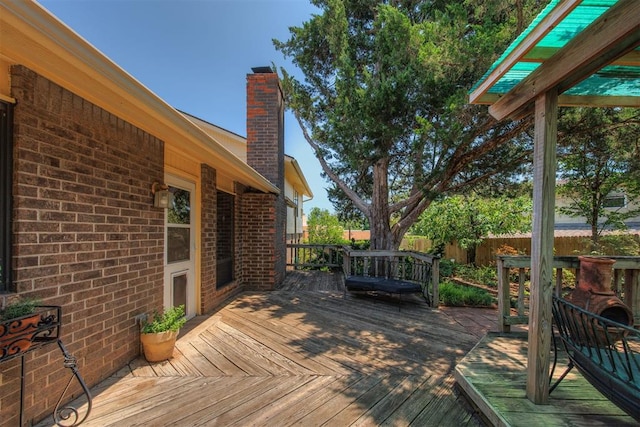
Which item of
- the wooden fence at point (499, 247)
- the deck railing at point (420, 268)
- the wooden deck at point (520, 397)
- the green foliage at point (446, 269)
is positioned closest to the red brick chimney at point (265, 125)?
the deck railing at point (420, 268)

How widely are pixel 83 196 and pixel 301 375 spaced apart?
8.00 feet

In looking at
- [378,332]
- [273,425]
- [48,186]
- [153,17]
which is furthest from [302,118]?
[273,425]

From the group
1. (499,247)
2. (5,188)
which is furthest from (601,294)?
(499,247)

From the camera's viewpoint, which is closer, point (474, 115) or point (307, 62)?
point (474, 115)

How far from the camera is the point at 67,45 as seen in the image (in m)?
1.35

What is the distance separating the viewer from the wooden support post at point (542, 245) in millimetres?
1938

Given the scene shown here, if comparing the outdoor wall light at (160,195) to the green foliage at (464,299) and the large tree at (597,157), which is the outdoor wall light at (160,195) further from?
the large tree at (597,157)

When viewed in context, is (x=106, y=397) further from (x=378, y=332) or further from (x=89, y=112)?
(x=378, y=332)

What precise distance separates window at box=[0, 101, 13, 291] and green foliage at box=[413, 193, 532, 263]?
386 inches

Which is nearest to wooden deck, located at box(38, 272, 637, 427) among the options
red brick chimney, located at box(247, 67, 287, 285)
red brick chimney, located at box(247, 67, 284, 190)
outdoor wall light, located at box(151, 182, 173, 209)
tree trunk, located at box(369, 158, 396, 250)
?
outdoor wall light, located at box(151, 182, 173, 209)

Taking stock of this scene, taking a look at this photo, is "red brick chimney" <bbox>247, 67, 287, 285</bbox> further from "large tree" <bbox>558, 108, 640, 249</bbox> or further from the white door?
"large tree" <bbox>558, 108, 640, 249</bbox>

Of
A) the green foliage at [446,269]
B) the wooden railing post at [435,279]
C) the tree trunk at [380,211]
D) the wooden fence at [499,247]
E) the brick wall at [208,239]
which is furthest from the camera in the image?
the wooden fence at [499,247]

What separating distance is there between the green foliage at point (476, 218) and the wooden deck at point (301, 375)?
231 inches

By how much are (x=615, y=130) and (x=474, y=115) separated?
9.57ft
